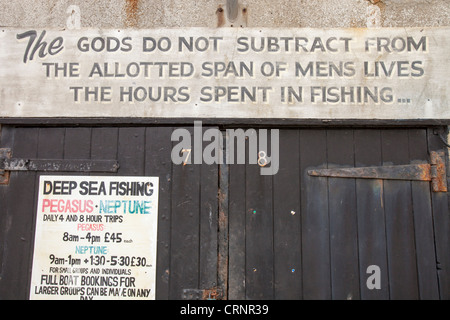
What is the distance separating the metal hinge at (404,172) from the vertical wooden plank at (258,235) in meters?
0.44

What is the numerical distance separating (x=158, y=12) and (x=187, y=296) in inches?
91.8

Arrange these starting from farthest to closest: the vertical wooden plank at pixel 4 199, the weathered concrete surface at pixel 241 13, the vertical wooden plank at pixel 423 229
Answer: the weathered concrete surface at pixel 241 13 → the vertical wooden plank at pixel 4 199 → the vertical wooden plank at pixel 423 229

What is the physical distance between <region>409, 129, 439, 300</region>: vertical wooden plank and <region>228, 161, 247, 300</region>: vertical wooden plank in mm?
1331

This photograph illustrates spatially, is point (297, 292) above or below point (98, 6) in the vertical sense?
below

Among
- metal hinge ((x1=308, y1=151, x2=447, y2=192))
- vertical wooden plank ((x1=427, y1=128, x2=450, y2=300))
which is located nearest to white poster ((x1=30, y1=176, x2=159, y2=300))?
metal hinge ((x1=308, y1=151, x2=447, y2=192))

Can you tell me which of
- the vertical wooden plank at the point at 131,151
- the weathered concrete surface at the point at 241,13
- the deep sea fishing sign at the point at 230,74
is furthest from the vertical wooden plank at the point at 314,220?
the vertical wooden plank at the point at 131,151

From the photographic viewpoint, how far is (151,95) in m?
3.03

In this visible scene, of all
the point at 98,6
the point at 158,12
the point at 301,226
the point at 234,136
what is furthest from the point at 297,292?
the point at 98,6

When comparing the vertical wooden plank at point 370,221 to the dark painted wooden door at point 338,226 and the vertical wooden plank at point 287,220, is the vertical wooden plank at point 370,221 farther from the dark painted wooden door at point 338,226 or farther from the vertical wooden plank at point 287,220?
the vertical wooden plank at point 287,220

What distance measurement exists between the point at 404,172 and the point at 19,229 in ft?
10.1

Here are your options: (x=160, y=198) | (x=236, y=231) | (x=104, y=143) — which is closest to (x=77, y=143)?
(x=104, y=143)

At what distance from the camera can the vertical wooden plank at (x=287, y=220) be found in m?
2.86

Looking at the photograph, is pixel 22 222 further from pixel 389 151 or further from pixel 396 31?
pixel 396 31

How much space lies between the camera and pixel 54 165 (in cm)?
301
